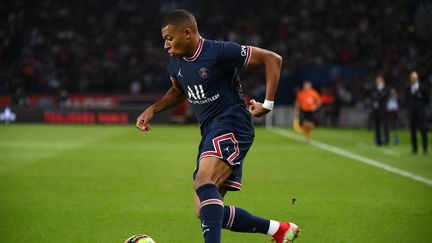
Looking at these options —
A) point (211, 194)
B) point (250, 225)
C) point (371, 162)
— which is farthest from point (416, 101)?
point (211, 194)

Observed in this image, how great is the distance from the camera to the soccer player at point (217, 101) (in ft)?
19.3

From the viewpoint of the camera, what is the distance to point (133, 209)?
31.6 feet

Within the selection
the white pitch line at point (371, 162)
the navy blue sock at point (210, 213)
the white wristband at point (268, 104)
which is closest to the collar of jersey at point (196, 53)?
the white wristband at point (268, 104)

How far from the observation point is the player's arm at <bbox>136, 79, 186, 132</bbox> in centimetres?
675

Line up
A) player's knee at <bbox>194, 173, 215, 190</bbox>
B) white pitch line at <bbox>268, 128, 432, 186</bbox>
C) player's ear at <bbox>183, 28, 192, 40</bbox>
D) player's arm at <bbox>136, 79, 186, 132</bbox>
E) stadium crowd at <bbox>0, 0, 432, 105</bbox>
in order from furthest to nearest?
stadium crowd at <bbox>0, 0, 432, 105</bbox> < white pitch line at <bbox>268, 128, 432, 186</bbox> < player's arm at <bbox>136, 79, 186, 132</bbox> < player's ear at <bbox>183, 28, 192, 40</bbox> < player's knee at <bbox>194, 173, 215, 190</bbox>

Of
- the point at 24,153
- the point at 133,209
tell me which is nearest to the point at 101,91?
the point at 24,153

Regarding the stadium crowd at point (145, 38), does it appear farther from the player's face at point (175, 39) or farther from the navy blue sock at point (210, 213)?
the navy blue sock at point (210, 213)

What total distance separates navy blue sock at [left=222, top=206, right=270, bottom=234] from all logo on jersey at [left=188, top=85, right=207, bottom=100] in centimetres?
103

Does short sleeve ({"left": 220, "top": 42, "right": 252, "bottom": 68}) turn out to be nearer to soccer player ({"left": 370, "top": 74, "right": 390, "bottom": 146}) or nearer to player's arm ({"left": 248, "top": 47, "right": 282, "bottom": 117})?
player's arm ({"left": 248, "top": 47, "right": 282, "bottom": 117})

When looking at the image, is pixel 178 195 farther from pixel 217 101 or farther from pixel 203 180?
pixel 203 180

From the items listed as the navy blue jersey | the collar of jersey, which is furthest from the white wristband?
the collar of jersey

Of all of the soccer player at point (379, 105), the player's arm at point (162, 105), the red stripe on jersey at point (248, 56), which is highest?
the red stripe on jersey at point (248, 56)

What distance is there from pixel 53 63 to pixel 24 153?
74.4 feet

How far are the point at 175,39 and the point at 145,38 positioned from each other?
3715 centimetres
